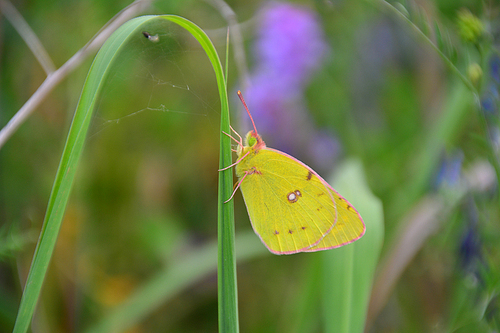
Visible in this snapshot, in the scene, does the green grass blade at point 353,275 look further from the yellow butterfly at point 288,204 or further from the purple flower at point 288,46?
the purple flower at point 288,46

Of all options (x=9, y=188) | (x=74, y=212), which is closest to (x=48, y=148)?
(x=9, y=188)

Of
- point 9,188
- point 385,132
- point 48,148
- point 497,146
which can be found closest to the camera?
point 497,146

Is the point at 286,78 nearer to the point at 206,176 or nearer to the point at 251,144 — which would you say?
the point at 206,176

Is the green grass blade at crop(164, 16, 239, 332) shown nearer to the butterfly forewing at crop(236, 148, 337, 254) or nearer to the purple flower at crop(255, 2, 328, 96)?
the butterfly forewing at crop(236, 148, 337, 254)

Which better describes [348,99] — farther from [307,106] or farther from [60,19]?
[60,19]

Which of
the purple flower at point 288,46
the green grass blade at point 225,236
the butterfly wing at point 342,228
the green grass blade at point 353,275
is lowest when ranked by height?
the green grass blade at point 353,275

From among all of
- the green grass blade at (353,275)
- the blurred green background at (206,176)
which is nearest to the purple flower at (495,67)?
the blurred green background at (206,176)

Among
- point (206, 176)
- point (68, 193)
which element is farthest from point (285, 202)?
point (206, 176)
